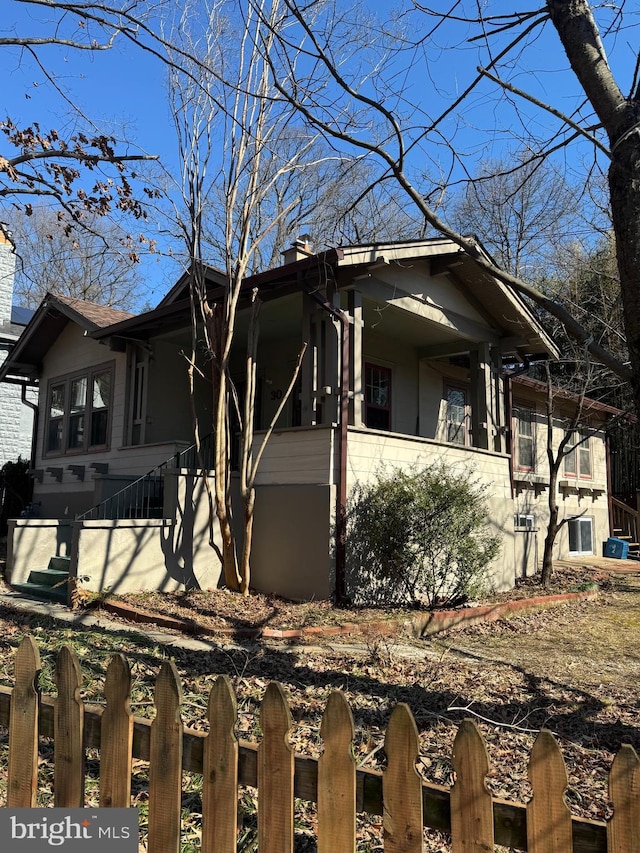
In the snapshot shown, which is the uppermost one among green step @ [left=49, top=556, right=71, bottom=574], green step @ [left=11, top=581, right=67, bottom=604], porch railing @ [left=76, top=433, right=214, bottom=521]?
porch railing @ [left=76, top=433, right=214, bottom=521]

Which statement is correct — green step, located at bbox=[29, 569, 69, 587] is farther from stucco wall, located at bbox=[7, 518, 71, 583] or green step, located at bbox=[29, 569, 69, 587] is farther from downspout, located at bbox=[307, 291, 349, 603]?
downspout, located at bbox=[307, 291, 349, 603]

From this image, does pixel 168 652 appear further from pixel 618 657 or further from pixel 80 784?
pixel 618 657

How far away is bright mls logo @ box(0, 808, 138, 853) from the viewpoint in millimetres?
2369

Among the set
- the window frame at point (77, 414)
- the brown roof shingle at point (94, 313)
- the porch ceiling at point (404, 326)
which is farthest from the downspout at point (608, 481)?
the brown roof shingle at point (94, 313)

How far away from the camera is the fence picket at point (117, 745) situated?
95.0 inches

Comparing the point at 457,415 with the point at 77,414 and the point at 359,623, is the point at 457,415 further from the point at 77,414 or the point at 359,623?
the point at 77,414

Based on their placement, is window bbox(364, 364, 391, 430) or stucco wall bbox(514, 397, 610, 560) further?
Result: stucco wall bbox(514, 397, 610, 560)

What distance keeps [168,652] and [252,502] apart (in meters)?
3.55

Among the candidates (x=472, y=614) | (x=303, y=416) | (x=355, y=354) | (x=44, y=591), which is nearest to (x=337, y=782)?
(x=472, y=614)

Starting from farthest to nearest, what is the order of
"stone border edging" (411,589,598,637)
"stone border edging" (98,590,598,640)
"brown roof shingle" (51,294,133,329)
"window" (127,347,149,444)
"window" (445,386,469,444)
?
1. "window" (445,386,469,444)
2. "brown roof shingle" (51,294,133,329)
3. "window" (127,347,149,444)
4. "stone border edging" (411,589,598,637)
5. "stone border edging" (98,590,598,640)

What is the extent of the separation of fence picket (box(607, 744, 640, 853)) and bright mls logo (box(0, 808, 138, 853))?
161 cm

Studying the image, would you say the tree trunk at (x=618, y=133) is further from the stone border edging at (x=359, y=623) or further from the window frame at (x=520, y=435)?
the window frame at (x=520, y=435)

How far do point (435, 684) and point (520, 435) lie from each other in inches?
498

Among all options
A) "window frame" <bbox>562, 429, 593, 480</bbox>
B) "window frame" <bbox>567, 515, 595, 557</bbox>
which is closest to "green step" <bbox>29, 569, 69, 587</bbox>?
"window frame" <bbox>567, 515, 595, 557</bbox>
